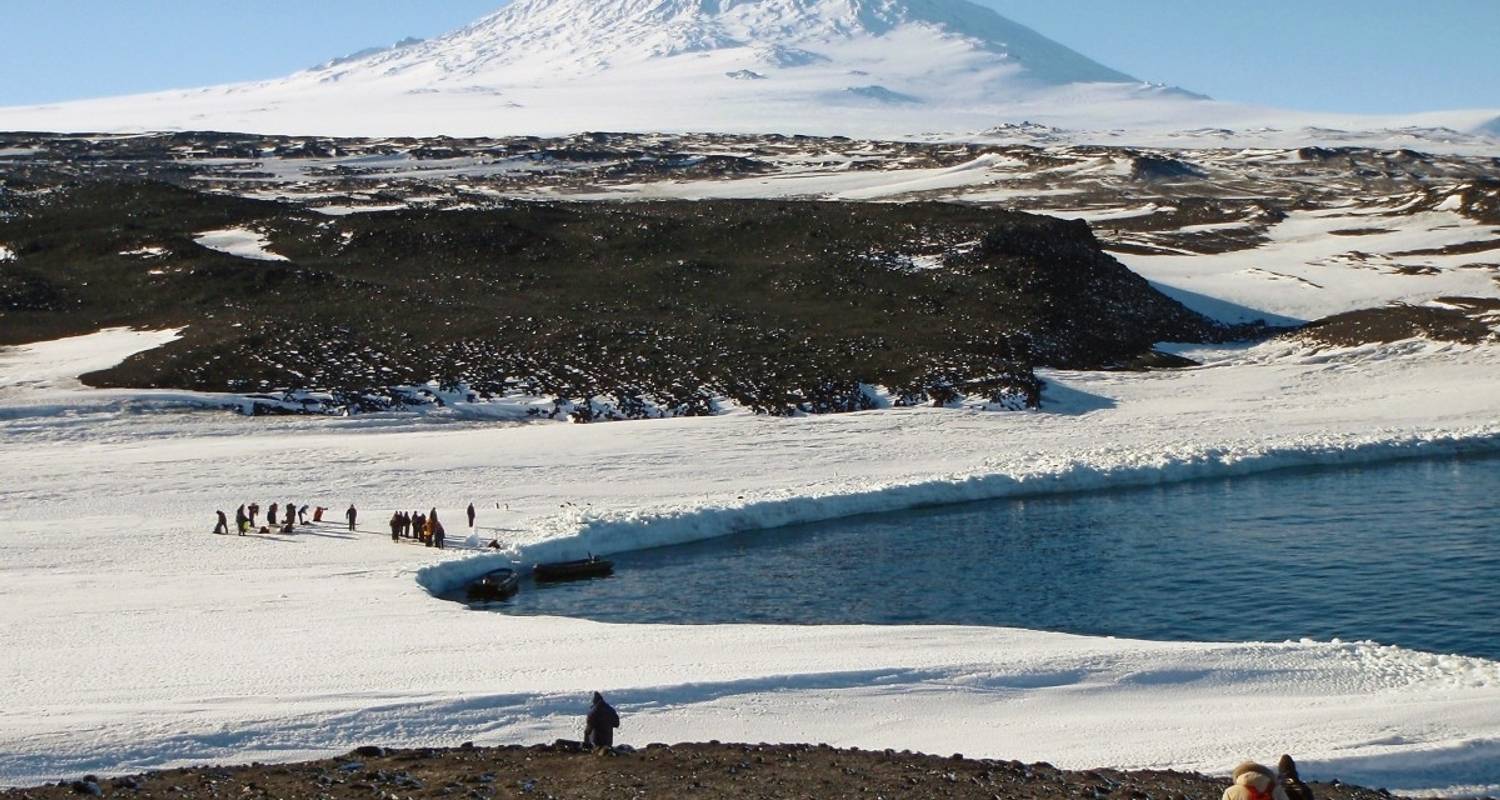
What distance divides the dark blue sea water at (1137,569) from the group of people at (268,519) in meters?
7.85

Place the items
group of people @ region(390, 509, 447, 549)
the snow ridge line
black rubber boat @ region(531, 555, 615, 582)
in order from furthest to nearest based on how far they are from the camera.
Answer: the snow ridge line
group of people @ region(390, 509, 447, 549)
black rubber boat @ region(531, 555, 615, 582)

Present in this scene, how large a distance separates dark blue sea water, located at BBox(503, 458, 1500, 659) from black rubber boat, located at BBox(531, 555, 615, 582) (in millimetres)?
351

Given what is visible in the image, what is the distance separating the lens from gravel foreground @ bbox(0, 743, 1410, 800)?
16750mm

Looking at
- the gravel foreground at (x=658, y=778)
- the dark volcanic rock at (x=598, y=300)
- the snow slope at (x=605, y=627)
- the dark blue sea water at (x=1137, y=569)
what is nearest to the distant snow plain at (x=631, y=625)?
the snow slope at (x=605, y=627)

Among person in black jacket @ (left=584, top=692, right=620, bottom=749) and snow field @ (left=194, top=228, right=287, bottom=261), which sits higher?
snow field @ (left=194, top=228, right=287, bottom=261)

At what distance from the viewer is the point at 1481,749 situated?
19.4 m

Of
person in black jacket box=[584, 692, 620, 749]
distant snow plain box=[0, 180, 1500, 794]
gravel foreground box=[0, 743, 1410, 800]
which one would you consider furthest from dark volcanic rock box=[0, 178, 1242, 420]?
gravel foreground box=[0, 743, 1410, 800]

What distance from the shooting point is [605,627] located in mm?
27578

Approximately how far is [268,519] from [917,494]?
59.0ft

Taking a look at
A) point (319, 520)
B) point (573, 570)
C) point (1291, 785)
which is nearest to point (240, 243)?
point (319, 520)

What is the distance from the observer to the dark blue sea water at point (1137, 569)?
2845 cm

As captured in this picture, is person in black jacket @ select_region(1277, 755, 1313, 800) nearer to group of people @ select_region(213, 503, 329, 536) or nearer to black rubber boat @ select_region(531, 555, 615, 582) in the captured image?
black rubber boat @ select_region(531, 555, 615, 582)

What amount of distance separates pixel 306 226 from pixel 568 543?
51971 mm

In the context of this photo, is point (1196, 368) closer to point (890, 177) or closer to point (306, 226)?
point (306, 226)
